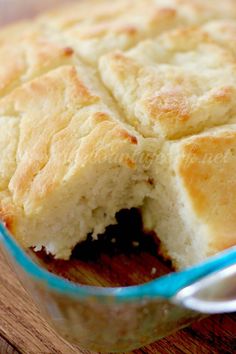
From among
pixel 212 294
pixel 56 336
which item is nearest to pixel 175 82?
pixel 212 294

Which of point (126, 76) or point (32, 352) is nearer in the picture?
point (32, 352)

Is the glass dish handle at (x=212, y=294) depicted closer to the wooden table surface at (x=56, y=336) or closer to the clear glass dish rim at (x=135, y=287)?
the clear glass dish rim at (x=135, y=287)

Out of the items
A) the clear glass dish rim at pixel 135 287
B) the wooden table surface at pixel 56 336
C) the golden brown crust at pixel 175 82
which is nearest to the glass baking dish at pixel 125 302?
the clear glass dish rim at pixel 135 287

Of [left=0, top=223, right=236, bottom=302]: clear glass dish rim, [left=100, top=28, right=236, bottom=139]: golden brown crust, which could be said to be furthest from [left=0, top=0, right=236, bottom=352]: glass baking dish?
[left=100, top=28, right=236, bottom=139]: golden brown crust

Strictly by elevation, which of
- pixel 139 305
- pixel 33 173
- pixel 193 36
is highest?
pixel 193 36

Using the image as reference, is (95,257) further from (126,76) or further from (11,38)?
(11,38)

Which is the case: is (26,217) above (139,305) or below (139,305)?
above

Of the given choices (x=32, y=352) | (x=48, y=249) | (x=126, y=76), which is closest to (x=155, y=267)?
(x=48, y=249)

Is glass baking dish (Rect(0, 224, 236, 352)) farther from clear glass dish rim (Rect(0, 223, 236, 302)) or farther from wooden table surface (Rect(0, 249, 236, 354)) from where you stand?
wooden table surface (Rect(0, 249, 236, 354))
